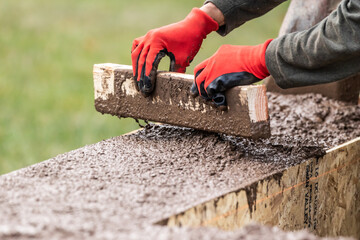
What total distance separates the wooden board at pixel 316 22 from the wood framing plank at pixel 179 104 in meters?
1.21

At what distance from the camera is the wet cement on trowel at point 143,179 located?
5.11 ft

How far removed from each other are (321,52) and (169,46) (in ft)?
2.51

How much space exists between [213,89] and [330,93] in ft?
4.60

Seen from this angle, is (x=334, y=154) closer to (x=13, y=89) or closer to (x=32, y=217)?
(x=32, y=217)

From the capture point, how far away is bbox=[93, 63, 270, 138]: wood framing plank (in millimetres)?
2166

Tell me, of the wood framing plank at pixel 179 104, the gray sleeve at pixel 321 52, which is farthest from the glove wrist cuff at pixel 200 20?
the gray sleeve at pixel 321 52

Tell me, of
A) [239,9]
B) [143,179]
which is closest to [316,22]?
[239,9]

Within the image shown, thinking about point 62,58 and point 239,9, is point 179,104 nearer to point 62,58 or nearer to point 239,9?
point 239,9

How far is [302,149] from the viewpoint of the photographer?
7.64 feet

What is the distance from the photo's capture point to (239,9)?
8.91ft

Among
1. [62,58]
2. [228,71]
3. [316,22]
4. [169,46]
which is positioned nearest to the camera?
[228,71]

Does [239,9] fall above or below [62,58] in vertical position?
above

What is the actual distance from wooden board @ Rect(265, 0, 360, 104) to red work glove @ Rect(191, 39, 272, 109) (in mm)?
1211

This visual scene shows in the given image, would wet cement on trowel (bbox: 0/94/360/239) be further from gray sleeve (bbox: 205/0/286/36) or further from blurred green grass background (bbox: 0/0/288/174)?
blurred green grass background (bbox: 0/0/288/174)
